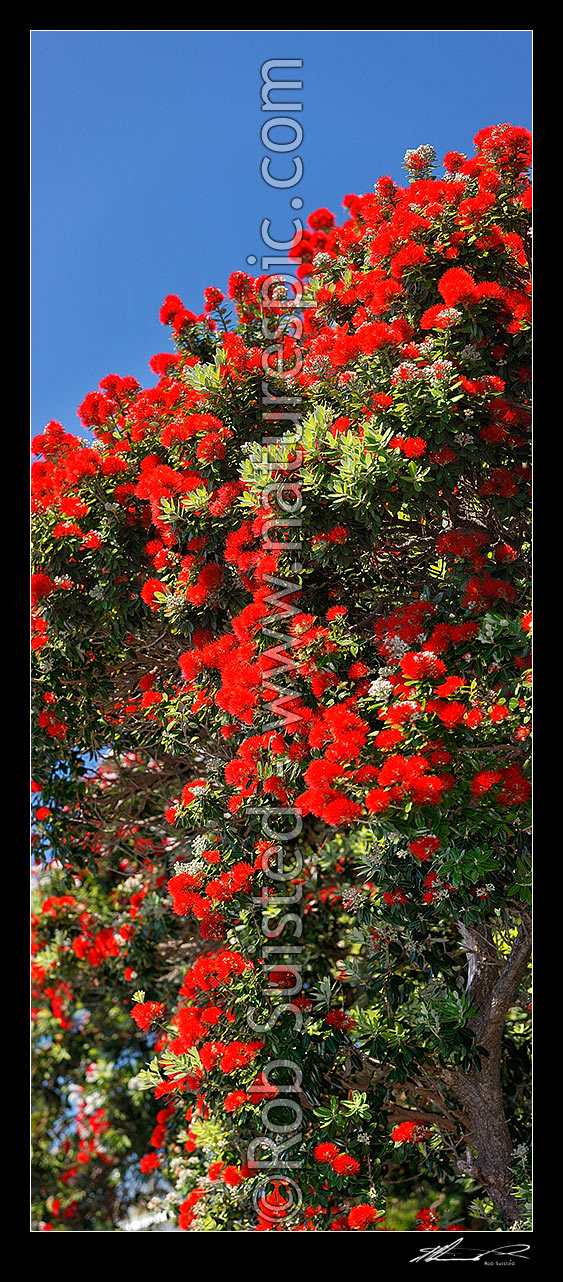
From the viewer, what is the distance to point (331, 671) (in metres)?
3.32

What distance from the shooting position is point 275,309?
4.09 meters

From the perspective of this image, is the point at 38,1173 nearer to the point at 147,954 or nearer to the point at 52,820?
the point at 147,954

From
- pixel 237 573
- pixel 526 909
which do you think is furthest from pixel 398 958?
pixel 237 573
